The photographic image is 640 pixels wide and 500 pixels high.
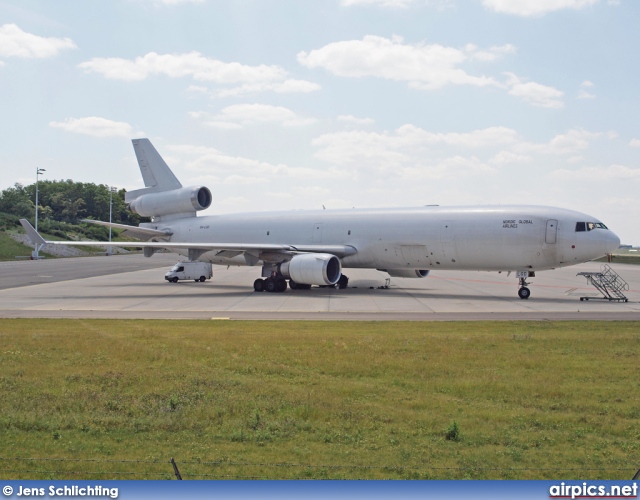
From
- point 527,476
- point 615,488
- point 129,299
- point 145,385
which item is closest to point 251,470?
point 527,476

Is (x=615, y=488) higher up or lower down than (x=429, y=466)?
higher up

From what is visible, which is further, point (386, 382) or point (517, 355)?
point (517, 355)

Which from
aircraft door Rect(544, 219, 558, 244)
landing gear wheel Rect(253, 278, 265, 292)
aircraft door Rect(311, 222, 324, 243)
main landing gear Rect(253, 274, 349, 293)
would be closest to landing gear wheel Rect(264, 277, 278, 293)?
main landing gear Rect(253, 274, 349, 293)

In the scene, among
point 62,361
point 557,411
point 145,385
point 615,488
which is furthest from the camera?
point 62,361

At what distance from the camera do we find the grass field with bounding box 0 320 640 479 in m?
7.45

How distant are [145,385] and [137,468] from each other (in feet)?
12.7

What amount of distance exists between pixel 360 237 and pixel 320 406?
24.6 meters

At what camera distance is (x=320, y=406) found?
383 inches

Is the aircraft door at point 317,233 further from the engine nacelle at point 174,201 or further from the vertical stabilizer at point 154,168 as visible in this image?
the vertical stabilizer at point 154,168

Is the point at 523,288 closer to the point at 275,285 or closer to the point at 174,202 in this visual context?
the point at 275,285

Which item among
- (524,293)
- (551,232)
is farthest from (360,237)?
(551,232)

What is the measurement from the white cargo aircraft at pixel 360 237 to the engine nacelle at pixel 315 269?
5 centimetres

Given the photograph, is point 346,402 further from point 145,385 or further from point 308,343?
point 308,343

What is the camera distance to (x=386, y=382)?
447 inches
